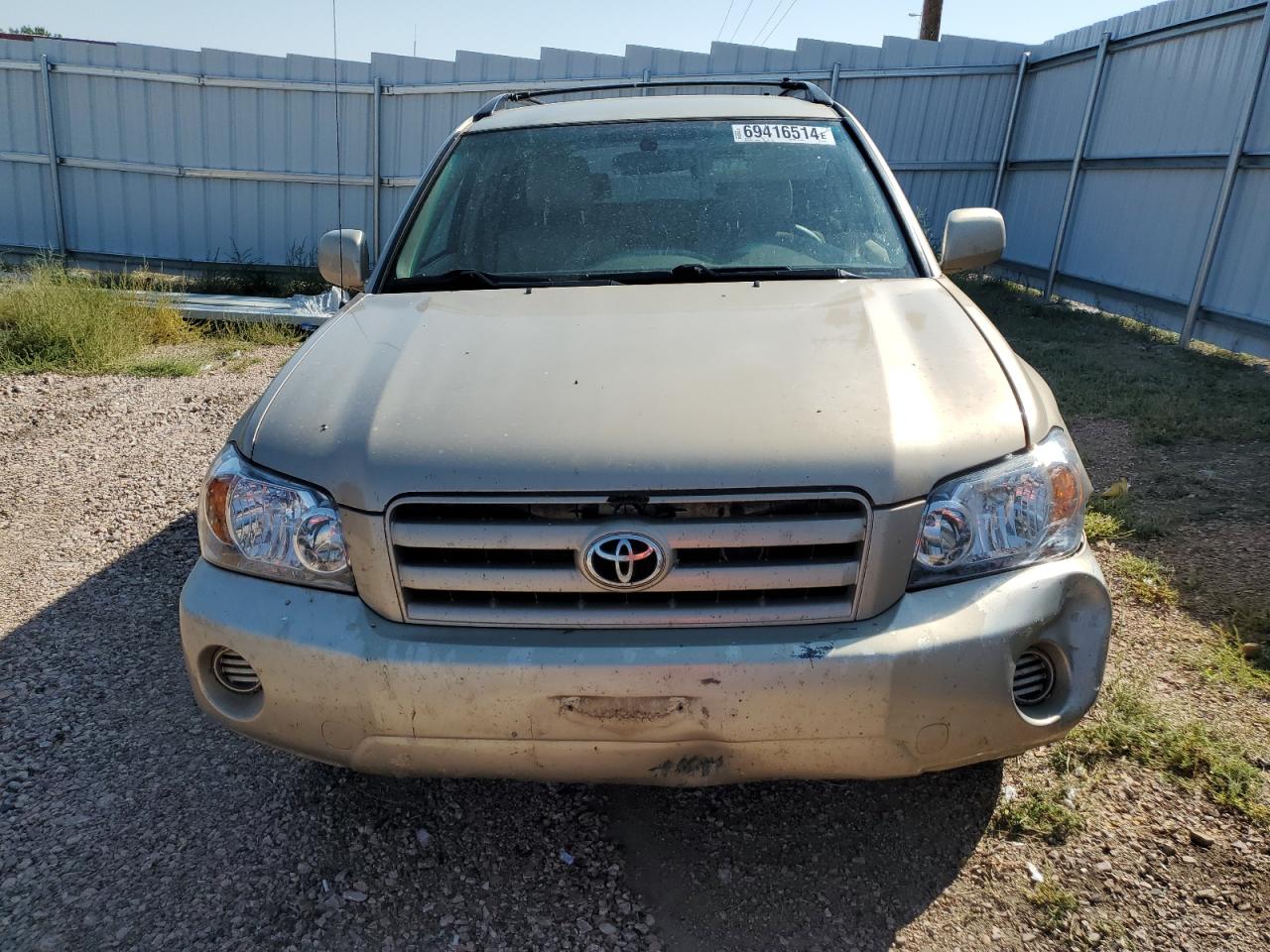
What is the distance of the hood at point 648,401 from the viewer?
187 cm

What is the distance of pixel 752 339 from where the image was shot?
2.29 metres

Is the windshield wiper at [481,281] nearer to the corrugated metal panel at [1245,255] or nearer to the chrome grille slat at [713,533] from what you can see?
the chrome grille slat at [713,533]

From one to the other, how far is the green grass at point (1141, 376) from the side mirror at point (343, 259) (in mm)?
4416

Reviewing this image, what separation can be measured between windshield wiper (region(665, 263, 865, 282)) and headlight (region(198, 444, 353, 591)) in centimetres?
125

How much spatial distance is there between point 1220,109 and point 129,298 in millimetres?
9383

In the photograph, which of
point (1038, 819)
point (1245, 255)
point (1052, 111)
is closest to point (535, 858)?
point (1038, 819)

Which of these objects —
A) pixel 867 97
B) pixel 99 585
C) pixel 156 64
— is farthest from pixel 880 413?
pixel 156 64

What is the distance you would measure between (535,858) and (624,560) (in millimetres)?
A: 882

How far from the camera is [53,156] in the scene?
461 inches

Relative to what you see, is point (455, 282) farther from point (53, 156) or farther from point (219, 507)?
point (53, 156)

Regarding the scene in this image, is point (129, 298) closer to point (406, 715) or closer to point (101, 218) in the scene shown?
point (101, 218)

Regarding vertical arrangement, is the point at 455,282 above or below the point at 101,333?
above

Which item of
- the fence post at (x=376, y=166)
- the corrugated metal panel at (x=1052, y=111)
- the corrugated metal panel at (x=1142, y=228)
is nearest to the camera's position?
the corrugated metal panel at (x=1142, y=228)

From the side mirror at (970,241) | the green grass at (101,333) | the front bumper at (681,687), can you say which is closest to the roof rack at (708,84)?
the side mirror at (970,241)
